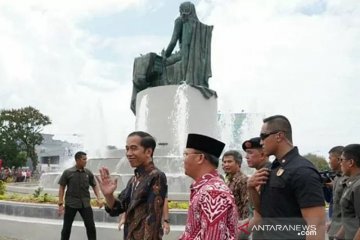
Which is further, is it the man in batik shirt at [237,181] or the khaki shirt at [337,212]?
the man in batik shirt at [237,181]

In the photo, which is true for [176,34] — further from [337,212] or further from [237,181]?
[337,212]

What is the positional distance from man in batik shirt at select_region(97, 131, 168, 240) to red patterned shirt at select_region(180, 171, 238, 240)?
1.10 metres

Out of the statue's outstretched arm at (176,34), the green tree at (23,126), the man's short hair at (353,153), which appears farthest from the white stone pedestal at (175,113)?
the green tree at (23,126)

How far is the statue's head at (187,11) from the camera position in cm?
1667

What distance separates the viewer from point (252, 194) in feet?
9.55

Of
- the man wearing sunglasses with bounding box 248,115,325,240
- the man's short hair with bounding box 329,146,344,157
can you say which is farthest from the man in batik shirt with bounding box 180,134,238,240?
the man's short hair with bounding box 329,146,344,157

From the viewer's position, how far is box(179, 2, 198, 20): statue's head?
54.7ft

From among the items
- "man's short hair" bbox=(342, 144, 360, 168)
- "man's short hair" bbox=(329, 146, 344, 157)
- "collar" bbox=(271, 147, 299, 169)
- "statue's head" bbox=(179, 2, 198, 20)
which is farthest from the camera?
"statue's head" bbox=(179, 2, 198, 20)

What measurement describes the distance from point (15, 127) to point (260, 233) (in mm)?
54245

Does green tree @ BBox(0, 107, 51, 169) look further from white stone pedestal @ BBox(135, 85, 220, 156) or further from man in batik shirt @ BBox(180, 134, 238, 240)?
man in batik shirt @ BBox(180, 134, 238, 240)

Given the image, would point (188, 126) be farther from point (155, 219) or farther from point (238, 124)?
point (155, 219)

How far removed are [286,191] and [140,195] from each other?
4.52 feet

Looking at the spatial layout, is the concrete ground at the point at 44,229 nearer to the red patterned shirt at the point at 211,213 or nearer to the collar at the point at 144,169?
the collar at the point at 144,169

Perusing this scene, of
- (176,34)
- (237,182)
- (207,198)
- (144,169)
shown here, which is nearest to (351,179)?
(237,182)
